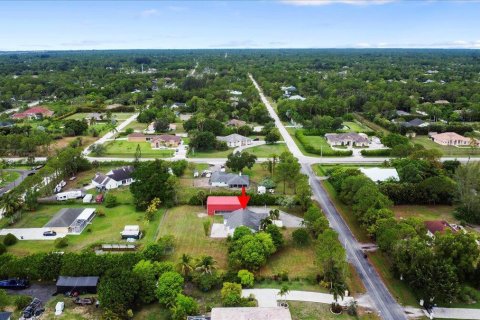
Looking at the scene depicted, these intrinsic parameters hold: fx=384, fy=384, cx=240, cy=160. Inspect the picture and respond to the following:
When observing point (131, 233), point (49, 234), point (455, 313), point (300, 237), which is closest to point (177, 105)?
point (49, 234)

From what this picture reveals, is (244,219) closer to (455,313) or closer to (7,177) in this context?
(455,313)

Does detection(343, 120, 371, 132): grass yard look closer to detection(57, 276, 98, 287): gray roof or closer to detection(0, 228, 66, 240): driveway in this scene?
detection(0, 228, 66, 240): driveway

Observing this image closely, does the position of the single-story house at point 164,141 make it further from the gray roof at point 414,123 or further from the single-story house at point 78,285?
the gray roof at point 414,123

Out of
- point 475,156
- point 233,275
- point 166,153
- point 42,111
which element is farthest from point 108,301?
point 42,111

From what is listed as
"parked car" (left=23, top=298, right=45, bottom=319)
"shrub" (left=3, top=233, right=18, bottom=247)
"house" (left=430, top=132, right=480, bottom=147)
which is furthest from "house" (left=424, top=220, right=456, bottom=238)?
"house" (left=430, top=132, right=480, bottom=147)

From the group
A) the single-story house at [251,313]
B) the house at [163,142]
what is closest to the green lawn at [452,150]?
the house at [163,142]
